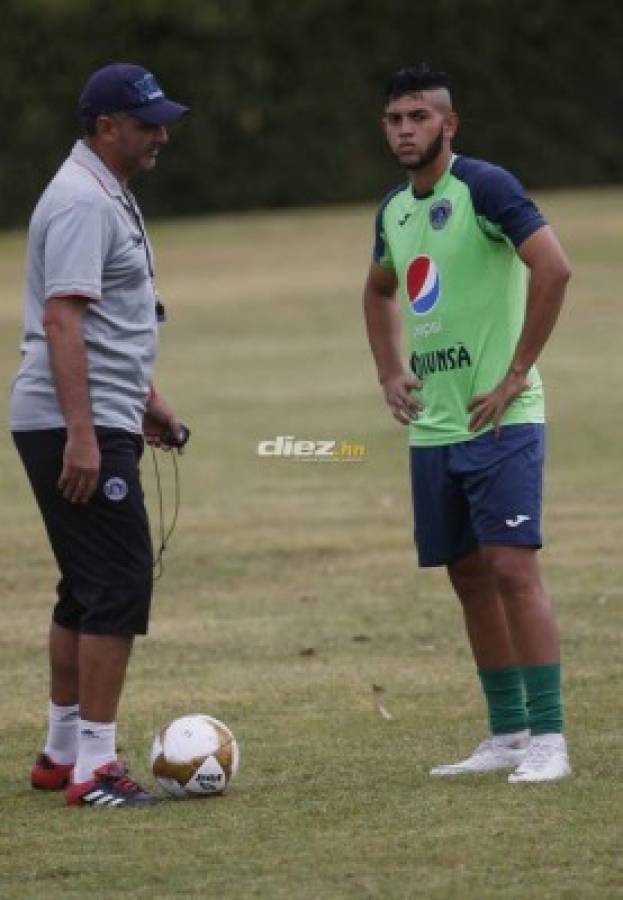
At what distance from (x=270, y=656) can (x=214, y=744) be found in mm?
3268

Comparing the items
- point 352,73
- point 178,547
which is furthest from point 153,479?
point 352,73

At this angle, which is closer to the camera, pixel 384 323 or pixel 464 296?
pixel 464 296

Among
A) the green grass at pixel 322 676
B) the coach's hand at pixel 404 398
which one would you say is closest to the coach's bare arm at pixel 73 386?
the green grass at pixel 322 676

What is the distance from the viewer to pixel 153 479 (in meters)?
18.0

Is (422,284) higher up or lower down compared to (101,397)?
higher up

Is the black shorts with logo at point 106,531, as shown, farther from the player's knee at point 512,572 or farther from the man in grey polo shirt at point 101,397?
the player's knee at point 512,572

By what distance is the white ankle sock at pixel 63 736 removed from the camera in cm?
809

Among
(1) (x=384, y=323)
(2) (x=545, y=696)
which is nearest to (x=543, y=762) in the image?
(2) (x=545, y=696)

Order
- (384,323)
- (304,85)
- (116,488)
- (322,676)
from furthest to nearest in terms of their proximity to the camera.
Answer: (304,85) → (322,676) → (384,323) → (116,488)

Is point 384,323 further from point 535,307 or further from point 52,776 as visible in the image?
point 52,776

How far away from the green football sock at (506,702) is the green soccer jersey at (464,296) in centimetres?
83

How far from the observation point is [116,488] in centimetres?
761

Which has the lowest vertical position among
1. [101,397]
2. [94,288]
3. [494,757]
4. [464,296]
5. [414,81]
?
Answer: [494,757]

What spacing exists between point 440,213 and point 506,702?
5.38 feet
